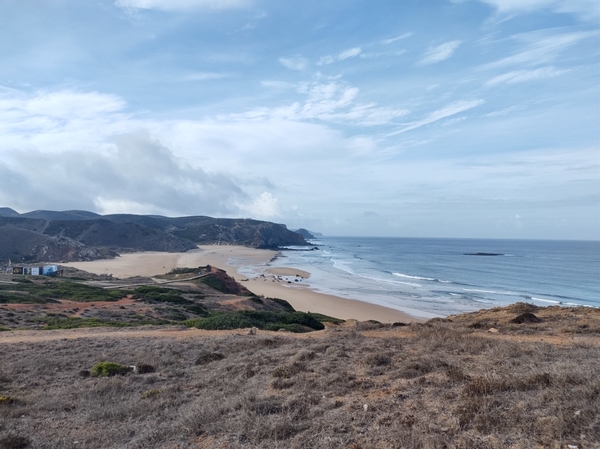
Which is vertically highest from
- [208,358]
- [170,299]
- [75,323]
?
[208,358]

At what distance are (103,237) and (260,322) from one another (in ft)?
374

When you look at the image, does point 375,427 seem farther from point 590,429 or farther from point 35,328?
point 35,328

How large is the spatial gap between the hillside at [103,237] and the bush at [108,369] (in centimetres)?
8004

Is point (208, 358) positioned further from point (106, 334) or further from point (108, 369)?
point (106, 334)

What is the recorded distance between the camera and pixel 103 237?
406 feet

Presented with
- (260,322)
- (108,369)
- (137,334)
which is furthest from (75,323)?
(108,369)

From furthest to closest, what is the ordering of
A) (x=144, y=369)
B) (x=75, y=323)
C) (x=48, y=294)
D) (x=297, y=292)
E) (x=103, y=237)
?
(x=103, y=237)
(x=297, y=292)
(x=48, y=294)
(x=75, y=323)
(x=144, y=369)

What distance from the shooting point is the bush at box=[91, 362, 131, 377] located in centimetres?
1063

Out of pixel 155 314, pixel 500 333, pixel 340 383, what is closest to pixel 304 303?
pixel 155 314

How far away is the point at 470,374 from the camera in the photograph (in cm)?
787

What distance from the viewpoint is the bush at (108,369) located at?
34.9ft

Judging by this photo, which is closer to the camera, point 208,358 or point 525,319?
point 208,358

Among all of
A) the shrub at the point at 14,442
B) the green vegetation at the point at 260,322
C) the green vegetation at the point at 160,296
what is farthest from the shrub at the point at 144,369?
the green vegetation at the point at 160,296

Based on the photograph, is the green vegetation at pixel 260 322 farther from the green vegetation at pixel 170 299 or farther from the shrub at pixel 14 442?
the shrub at pixel 14 442
